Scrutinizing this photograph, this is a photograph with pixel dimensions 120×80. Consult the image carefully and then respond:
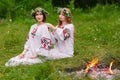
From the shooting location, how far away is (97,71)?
27.5 ft

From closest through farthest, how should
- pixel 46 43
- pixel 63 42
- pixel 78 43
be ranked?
pixel 46 43 < pixel 63 42 < pixel 78 43

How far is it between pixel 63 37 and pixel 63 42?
0.22 m

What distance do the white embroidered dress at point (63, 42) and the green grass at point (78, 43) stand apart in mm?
164

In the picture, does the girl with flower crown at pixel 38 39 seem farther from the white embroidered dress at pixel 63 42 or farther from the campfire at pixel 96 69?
the campfire at pixel 96 69

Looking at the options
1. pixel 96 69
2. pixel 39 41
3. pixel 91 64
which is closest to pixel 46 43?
pixel 39 41

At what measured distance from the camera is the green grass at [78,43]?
786 cm

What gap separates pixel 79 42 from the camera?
1145 centimetres

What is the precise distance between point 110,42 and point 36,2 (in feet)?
17.9

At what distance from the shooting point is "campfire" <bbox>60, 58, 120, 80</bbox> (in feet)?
26.3

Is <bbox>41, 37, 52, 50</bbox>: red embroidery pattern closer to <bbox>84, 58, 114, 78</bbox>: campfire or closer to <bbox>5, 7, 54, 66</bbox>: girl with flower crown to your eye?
<bbox>5, 7, 54, 66</bbox>: girl with flower crown

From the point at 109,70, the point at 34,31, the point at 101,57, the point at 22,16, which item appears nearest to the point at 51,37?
the point at 34,31

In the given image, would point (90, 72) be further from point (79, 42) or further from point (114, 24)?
point (114, 24)

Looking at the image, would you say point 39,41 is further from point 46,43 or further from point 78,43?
point 78,43

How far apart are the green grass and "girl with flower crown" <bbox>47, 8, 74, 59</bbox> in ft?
0.58
